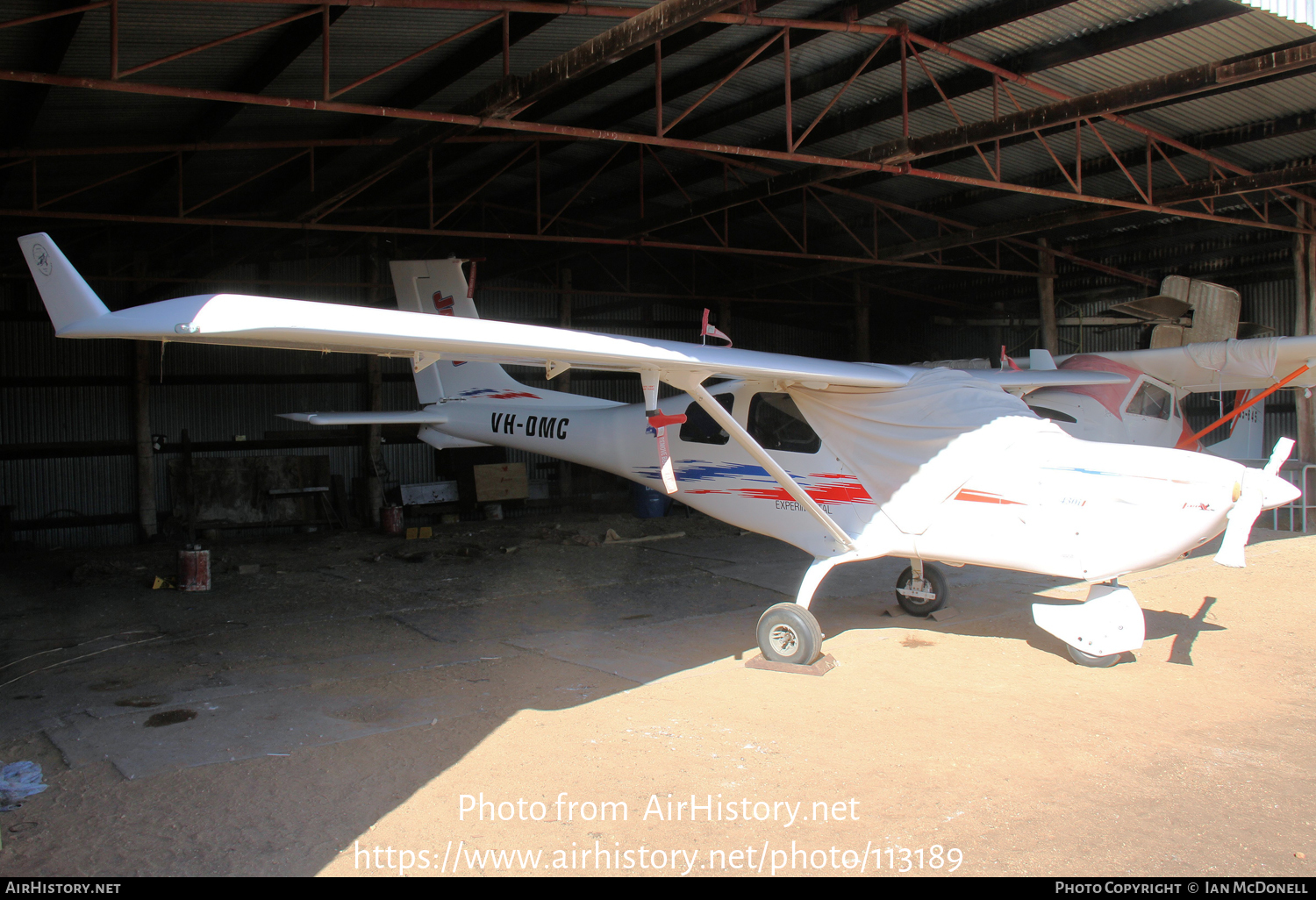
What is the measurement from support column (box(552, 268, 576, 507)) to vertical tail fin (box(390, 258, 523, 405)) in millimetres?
5940

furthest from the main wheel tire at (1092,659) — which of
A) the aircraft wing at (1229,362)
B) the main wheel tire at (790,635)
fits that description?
the aircraft wing at (1229,362)

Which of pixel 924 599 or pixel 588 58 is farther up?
pixel 588 58

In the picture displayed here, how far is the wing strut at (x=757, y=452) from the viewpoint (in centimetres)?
576

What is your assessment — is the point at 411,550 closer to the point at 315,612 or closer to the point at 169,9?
the point at 315,612

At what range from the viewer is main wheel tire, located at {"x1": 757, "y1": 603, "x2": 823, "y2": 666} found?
19.7ft

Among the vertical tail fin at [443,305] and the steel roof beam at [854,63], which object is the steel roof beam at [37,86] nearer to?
the vertical tail fin at [443,305]

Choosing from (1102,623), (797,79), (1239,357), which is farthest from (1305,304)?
(1102,623)

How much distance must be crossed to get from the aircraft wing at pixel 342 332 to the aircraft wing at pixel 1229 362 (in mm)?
7236

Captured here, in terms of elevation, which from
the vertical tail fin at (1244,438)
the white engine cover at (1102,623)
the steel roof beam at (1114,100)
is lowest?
the white engine cover at (1102,623)

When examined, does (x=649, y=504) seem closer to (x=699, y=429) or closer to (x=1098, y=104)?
(x=699, y=429)

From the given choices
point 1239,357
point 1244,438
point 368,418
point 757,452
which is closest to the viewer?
point 757,452

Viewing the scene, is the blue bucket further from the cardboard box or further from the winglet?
the winglet

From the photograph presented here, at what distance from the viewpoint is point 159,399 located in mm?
14211

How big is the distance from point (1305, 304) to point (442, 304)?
12.9m
